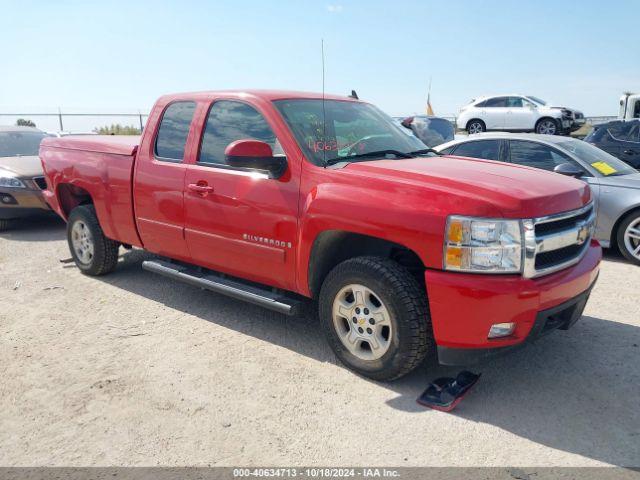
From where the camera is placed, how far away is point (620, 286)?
17.9 feet

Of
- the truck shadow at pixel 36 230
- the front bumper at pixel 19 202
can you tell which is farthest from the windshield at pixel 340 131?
the front bumper at pixel 19 202

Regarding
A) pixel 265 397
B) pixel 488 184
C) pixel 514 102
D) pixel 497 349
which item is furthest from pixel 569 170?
pixel 514 102

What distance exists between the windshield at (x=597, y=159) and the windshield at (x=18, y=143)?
852 cm

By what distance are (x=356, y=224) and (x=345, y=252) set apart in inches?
18.9

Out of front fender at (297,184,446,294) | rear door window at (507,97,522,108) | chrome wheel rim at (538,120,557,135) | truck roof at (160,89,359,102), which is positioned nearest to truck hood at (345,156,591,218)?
front fender at (297,184,446,294)

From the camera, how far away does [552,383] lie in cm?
355

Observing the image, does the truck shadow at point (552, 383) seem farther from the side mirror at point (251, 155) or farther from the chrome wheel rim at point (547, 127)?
the chrome wheel rim at point (547, 127)

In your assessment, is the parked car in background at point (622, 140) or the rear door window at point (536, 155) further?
the parked car in background at point (622, 140)

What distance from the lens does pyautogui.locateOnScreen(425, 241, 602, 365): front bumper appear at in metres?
3.01

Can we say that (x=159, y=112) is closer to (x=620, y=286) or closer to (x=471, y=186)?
(x=471, y=186)

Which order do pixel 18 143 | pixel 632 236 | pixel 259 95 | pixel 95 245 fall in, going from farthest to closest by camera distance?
pixel 18 143 < pixel 632 236 < pixel 95 245 < pixel 259 95

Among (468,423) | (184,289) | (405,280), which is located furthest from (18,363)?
(468,423)

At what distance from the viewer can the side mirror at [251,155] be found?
3680mm

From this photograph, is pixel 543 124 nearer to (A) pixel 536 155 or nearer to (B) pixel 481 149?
(B) pixel 481 149
